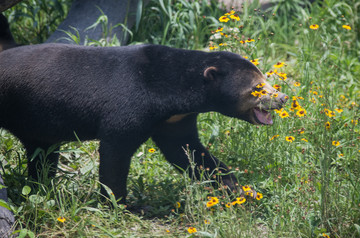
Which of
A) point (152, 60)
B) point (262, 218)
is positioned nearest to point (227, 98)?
point (152, 60)

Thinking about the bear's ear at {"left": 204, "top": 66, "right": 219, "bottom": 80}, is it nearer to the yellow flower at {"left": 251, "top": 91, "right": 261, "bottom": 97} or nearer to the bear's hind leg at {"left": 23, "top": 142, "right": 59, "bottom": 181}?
the yellow flower at {"left": 251, "top": 91, "right": 261, "bottom": 97}

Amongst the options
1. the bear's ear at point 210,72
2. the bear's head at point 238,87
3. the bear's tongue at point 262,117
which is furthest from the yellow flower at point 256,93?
the bear's ear at point 210,72

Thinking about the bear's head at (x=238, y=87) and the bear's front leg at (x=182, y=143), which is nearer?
the bear's head at (x=238, y=87)

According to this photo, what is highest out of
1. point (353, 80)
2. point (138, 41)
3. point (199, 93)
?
point (199, 93)

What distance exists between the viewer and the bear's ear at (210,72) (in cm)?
428

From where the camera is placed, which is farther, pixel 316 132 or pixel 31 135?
pixel 316 132

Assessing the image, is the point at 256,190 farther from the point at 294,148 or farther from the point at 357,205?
the point at 357,205

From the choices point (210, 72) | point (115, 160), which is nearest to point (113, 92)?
point (115, 160)

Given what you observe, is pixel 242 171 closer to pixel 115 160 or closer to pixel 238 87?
pixel 238 87

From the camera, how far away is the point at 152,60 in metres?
4.32

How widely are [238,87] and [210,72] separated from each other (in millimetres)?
254

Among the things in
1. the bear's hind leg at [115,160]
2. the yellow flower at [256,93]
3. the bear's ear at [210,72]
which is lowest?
the bear's hind leg at [115,160]

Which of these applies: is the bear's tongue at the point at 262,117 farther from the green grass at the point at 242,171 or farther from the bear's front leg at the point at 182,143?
the bear's front leg at the point at 182,143

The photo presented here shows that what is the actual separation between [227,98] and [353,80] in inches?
119
